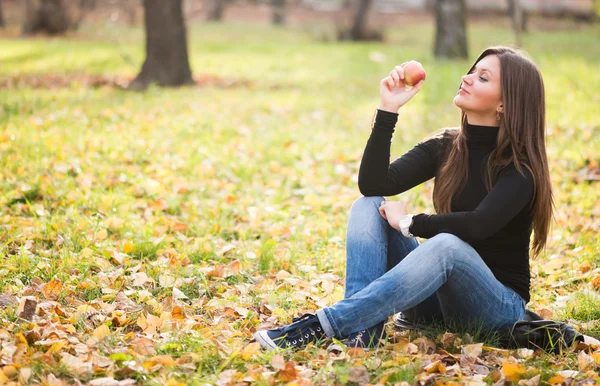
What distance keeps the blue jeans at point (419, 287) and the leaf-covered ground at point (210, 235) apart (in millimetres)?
135

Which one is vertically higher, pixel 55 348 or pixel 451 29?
pixel 451 29

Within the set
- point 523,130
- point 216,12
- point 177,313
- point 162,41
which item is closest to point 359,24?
point 216,12

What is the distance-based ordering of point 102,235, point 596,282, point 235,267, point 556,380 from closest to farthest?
1. point 556,380
2. point 596,282
3. point 235,267
4. point 102,235

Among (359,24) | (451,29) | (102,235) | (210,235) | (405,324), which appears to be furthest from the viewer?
(359,24)

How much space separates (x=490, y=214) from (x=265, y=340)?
1119 mm

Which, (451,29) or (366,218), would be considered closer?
(366,218)

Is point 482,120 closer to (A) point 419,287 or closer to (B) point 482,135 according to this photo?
(B) point 482,135

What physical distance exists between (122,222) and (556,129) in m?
5.53

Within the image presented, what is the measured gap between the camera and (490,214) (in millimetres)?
3049

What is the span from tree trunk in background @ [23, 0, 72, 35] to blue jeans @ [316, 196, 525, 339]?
2256cm

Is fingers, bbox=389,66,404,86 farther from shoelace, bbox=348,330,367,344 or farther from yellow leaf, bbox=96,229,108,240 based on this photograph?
yellow leaf, bbox=96,229,108,240

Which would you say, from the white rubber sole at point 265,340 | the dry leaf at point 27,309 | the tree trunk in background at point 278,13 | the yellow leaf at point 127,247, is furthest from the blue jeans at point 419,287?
the tree trunk in background at point 278,13

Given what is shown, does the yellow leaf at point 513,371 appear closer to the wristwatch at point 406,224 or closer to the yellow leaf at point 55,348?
the wristwatch at point 406,224

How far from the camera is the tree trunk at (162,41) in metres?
12.1
